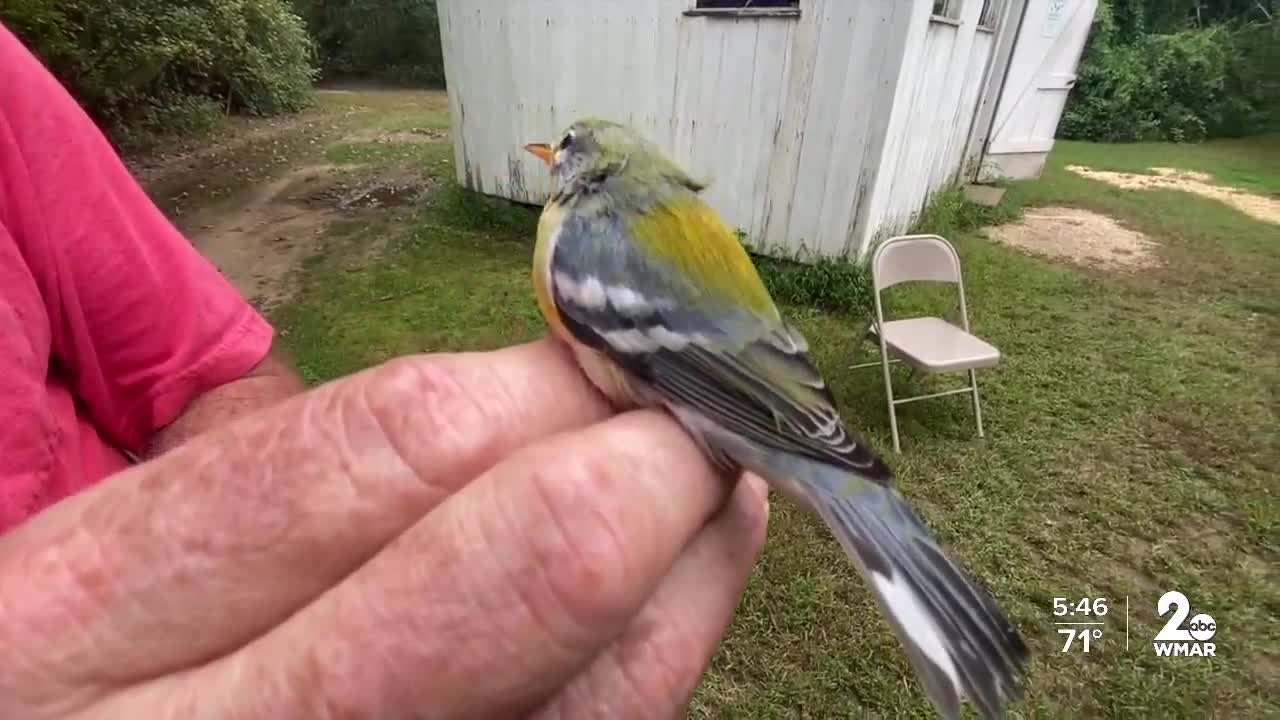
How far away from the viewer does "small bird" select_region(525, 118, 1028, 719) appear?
899 millimetres

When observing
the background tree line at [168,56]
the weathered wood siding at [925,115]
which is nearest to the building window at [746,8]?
the weathered wood siding at [925,115]

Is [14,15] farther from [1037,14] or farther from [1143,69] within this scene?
[1143,69]

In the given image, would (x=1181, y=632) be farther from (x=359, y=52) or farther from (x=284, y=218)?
(x=359, y=52)

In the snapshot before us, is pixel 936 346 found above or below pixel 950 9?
below

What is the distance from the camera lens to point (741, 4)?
4941 millimetres

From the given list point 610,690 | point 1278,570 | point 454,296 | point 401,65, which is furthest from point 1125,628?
point 401,65

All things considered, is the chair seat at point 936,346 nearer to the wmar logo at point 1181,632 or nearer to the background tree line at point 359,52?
Answer: the wmar logo at point 1181,632

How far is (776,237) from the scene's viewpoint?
5293 mm

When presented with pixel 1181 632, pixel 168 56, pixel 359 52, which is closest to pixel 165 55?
pixel 168 56

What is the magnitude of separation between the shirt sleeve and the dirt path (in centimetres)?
436

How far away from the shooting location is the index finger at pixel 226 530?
643 mm

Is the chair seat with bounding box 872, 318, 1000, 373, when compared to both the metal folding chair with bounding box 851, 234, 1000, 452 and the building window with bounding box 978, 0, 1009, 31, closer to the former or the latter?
the metal folding chair with bounding box 851, 234, 1000, 452

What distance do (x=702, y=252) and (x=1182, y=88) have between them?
21.7m

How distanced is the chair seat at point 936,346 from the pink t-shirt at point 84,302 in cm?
316
